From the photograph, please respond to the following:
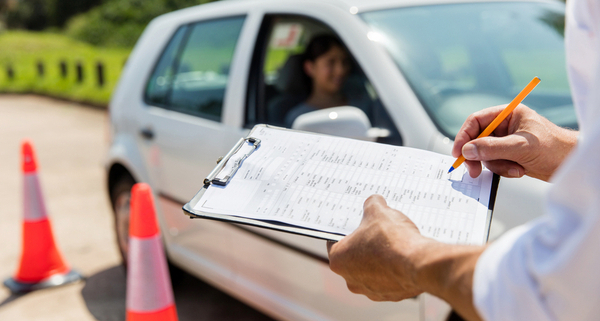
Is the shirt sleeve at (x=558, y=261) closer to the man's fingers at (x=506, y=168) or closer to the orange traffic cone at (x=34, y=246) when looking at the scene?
the man's fingers at (x=506, y=168)

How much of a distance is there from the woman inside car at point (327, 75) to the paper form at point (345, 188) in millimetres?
1605

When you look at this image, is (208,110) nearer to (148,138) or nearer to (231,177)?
(148,138)

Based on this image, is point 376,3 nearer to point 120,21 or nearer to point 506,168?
point 506,168

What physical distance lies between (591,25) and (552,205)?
0.87 ft

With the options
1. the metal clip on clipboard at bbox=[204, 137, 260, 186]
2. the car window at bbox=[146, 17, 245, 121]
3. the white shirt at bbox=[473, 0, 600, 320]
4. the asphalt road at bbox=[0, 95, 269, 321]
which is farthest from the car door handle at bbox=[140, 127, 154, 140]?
the white shirt at bbox=[473, 0, 600, 320]

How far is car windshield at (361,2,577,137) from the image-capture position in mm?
2158

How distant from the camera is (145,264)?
2.28 metres

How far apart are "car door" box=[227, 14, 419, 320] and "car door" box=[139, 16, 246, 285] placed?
161 millimetres

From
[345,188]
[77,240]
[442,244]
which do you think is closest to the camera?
[442,244]

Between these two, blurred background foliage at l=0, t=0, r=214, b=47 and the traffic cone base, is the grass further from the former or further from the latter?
the traffic cone base

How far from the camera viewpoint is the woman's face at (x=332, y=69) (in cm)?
287

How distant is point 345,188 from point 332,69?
1845 millimetres

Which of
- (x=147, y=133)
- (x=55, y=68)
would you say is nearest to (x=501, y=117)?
(x=147, y=133)

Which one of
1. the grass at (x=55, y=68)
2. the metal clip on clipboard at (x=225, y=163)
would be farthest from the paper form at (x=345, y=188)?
the grass at (x=55, y=68)
